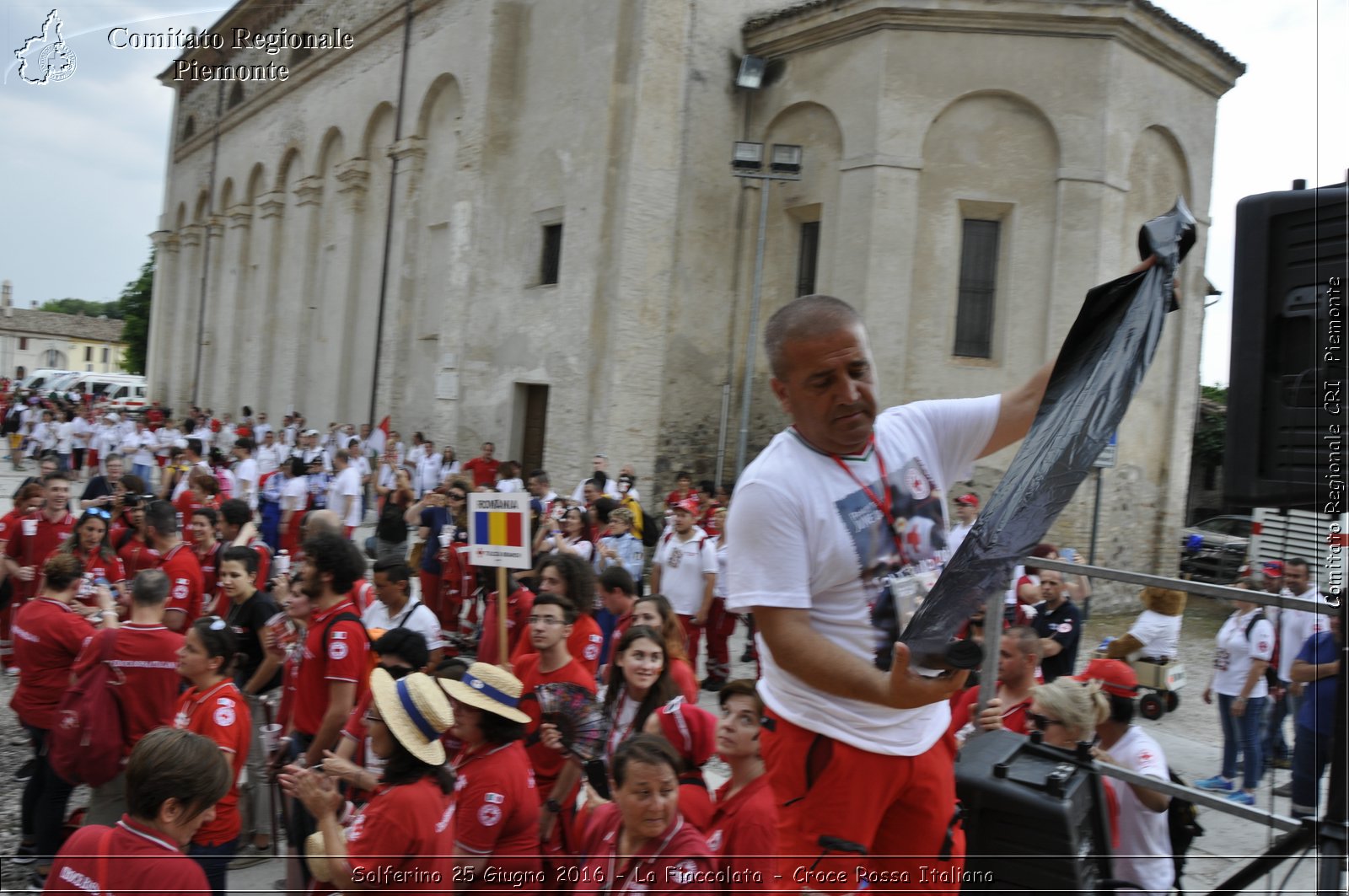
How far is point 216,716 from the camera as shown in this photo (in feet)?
15.3

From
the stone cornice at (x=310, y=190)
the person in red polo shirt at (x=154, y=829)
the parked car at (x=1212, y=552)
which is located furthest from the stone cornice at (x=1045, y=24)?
the stone cornice at (x=310, y=190)

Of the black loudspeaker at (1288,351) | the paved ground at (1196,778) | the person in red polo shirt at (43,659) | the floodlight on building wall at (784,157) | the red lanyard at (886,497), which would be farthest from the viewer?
the floodlight on building wall at (784,157)

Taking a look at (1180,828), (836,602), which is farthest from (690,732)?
(836,602)

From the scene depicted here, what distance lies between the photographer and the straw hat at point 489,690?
4172mm

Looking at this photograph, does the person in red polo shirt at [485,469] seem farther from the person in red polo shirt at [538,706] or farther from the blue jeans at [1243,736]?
the blue jeans at [1243,736]

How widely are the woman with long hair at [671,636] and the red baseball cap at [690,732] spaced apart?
0.53m

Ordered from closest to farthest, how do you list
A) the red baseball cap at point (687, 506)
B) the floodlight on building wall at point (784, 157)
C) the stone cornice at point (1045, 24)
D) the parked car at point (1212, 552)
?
1. the red baseball cap at point (687, 506)
2. the floodlight on building wall at point (784, 157)
3. the stone cornice at point (1045, 24)
4. the parked car at point (1212, 552)

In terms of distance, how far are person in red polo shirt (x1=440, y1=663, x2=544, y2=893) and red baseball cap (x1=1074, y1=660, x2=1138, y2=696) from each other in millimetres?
2346

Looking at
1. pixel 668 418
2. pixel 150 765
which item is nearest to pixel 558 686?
pixel 150 765

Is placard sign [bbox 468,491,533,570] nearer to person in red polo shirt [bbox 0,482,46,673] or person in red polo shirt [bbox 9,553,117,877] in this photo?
person in red polo shirt [bbox 9,553,117,877]

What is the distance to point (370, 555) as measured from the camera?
15086mm

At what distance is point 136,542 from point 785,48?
45.9 ft

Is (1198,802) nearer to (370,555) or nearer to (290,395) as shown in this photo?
(370,555)

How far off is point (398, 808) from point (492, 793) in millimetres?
574
